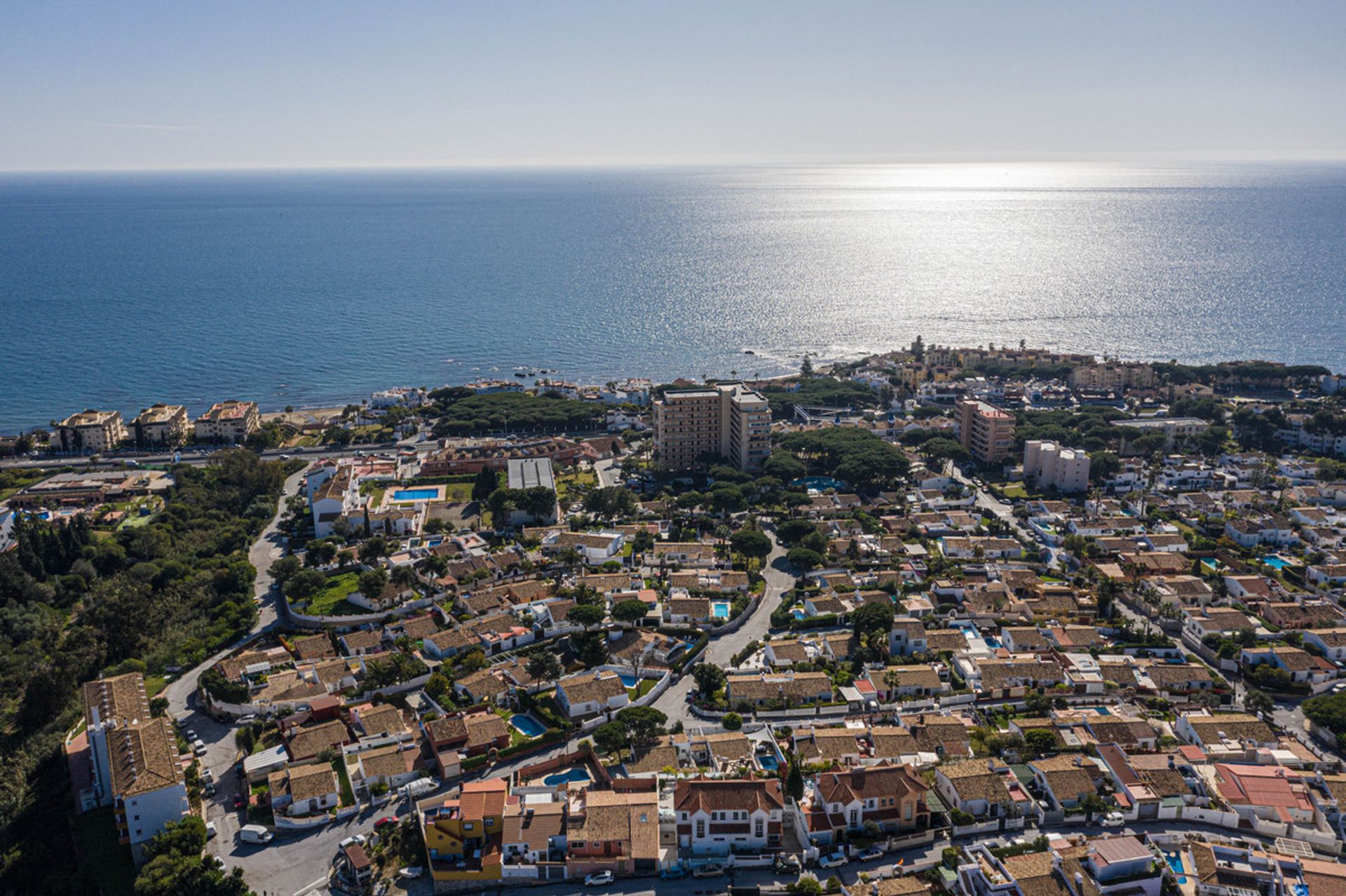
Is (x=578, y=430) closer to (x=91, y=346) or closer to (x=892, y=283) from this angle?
(x=91, y=346)

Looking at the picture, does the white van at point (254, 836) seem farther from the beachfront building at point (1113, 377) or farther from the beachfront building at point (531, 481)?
the beachfront building at point (1113, 377)

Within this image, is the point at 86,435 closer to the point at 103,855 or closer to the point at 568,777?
the point at 103,855

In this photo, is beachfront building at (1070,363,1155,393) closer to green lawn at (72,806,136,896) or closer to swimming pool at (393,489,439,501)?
swimming pool at (393,489,439,501)

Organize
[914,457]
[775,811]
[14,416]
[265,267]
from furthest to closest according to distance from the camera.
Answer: [265,267] < [14,416] < [914,457] < [775,811]

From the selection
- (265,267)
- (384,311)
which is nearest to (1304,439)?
→ (384,311)

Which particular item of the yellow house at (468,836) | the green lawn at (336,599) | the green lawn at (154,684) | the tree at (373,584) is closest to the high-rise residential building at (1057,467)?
the tree at (373,584)

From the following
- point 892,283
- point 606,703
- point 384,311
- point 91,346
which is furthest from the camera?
point 892,283

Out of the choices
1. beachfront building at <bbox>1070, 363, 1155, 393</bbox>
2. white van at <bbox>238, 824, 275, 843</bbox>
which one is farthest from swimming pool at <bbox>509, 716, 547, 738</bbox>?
beachfront building at <bbox>1070, 363, 1155, 393</bbox>
